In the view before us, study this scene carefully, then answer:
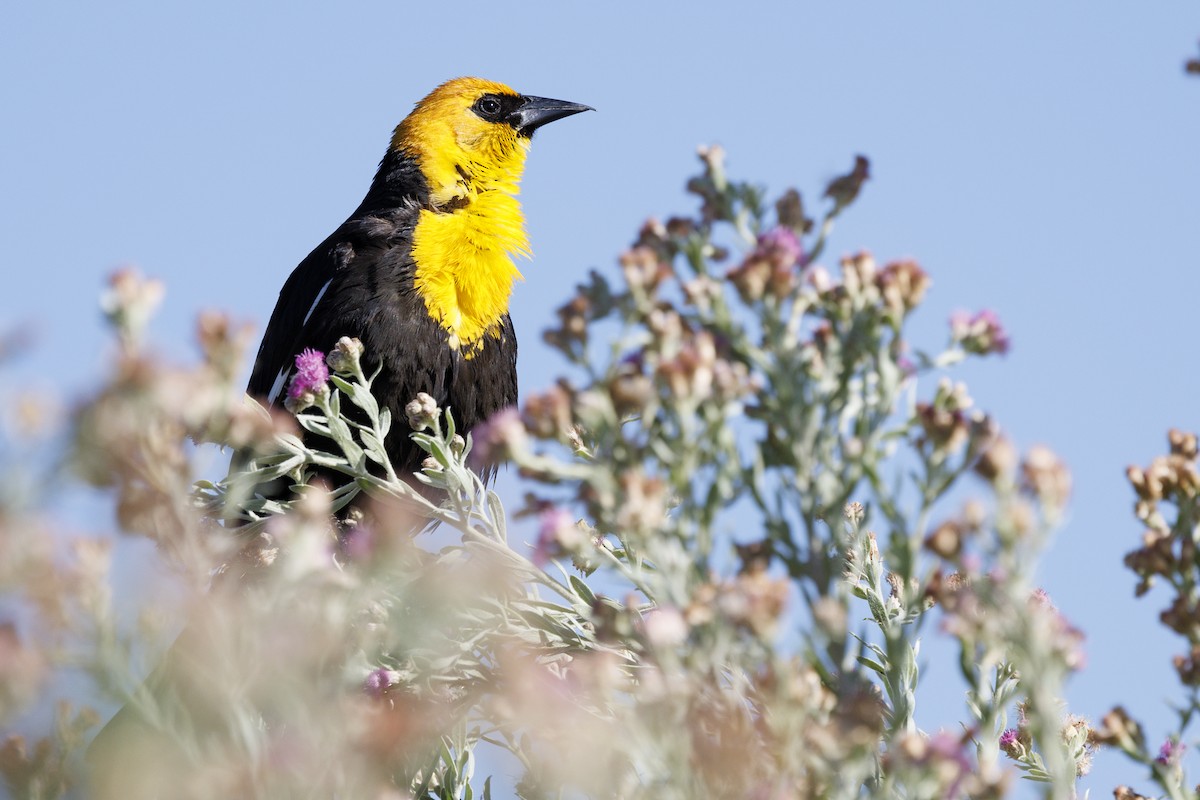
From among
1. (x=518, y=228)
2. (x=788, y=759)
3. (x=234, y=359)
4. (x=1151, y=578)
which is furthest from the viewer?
(x=518, y=228)

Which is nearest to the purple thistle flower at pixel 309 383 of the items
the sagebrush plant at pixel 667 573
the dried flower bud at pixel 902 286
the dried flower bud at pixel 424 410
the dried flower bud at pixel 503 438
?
the dried flower bud at pixel 424 410

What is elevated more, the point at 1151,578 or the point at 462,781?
the point at 1151,578

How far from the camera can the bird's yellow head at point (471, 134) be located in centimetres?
539

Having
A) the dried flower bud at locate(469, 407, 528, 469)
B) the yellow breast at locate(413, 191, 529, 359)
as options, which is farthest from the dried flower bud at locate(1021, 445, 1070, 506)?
the yellow breast at locate(413, 191, 529, 359)

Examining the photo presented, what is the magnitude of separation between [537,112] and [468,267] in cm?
146

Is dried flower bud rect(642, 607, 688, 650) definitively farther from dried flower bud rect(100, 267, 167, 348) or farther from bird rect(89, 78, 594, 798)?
bird rect(89, 78, 594, 798)

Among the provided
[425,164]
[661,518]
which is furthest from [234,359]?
[425,164]

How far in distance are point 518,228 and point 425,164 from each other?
60 cm

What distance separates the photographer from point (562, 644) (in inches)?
100

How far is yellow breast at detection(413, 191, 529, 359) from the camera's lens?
4.66 m

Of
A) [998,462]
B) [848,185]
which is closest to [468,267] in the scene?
[848,185]

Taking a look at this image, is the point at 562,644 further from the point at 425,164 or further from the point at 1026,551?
the point at 425,164

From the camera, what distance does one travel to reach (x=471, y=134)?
225 inches

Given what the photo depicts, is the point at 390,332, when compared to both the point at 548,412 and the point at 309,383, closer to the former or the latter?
the point at 309,383
